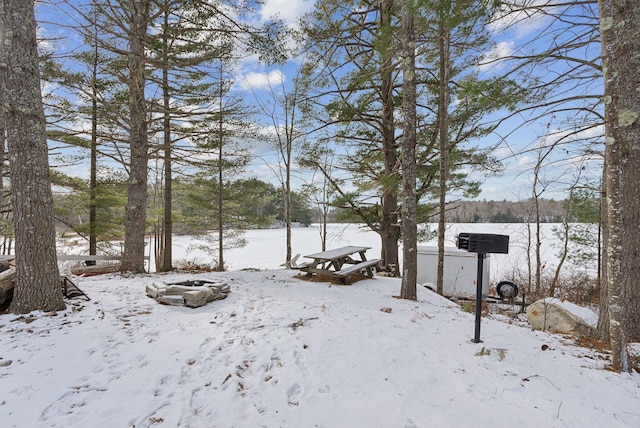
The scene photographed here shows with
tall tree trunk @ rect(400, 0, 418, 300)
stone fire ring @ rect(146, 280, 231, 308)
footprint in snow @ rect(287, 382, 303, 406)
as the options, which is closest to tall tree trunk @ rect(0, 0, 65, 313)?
stone fire ring @ rect(146, 280, 231, 308)

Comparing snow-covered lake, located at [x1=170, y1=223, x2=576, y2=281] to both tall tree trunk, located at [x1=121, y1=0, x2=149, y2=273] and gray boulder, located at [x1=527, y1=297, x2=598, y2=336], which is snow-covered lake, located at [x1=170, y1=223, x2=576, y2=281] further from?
tall tree trunk, located at [x1=121, y1=0, x2=149, y2=273]

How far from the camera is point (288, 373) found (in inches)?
103

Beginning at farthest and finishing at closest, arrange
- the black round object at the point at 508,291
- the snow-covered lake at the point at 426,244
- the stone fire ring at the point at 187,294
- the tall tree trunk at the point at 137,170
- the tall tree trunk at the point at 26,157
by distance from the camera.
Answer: the snow-covered lake at the point at 426,244, the black round object at the point at 508,291, the tall tree trunk at the point at 137,170, the stone fire ring at the point at 187,294, the tall tree trunk at the point at 26,157

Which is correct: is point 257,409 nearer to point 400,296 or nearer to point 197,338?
point 197,338

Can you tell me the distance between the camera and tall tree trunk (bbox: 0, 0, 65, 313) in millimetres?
3600

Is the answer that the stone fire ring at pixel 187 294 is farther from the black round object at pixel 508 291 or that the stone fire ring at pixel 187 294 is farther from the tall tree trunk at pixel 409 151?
the black round object at pixel 508 291

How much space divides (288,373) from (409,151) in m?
4.20

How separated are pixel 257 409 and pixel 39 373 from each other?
188 centimetres

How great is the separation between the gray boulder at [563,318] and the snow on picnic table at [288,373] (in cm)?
120

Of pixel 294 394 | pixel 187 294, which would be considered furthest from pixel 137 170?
pixel 294 394

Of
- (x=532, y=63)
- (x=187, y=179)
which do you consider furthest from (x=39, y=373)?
(x=187, y=179)

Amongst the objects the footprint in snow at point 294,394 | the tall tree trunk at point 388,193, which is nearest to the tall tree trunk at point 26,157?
the footprint in snow at point 294,394

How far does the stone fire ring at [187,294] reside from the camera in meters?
4.34

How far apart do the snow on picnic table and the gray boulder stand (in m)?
1.20
